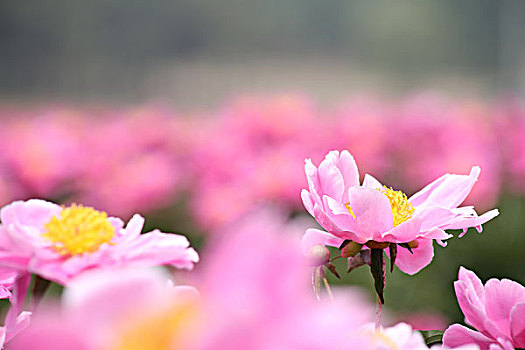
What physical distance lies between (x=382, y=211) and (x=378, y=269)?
21mm

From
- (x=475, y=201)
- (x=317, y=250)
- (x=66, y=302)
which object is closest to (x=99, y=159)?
(x=475, y=201)

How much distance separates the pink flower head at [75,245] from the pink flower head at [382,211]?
0.24 feet

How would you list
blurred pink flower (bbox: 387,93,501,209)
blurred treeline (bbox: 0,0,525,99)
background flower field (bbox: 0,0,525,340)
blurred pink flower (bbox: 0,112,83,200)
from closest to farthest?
blurred pink flower (bbox: 0,112,83,200) < background flower field (bbox: 0,0,525,340) < blurred pink flower (bbox: 387,93,501,209) < blurred treeline (bbox: 0,0,525,99)

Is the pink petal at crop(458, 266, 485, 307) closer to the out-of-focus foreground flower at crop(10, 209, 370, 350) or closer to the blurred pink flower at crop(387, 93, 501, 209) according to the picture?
the out-of-focus foreground flower at crop(10, 209, 370, 350)

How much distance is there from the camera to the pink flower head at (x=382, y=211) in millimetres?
281

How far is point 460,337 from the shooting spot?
257mm

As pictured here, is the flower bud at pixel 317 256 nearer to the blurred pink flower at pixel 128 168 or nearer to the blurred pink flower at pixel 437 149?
the blurred pink flower at pixel 128 168

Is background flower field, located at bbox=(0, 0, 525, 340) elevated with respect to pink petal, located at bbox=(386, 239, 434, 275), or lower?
lower

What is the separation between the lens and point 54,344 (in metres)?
0.14

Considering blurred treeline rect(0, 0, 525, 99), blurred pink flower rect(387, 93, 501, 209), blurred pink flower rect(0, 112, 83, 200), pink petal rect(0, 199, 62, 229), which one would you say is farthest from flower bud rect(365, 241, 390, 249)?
blurred treeline rect(0, 0, 525, 99)

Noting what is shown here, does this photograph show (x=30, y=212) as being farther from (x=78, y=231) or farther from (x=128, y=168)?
(x=128, y=168)

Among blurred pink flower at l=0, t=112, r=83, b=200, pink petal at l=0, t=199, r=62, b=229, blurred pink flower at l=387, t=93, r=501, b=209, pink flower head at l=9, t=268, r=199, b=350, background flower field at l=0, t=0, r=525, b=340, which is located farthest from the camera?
blurred pink flower at l=387, t=93, r=501, b=209

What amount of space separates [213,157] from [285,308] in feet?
3.56

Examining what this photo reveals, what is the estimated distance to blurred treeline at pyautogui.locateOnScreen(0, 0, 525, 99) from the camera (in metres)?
3.00
